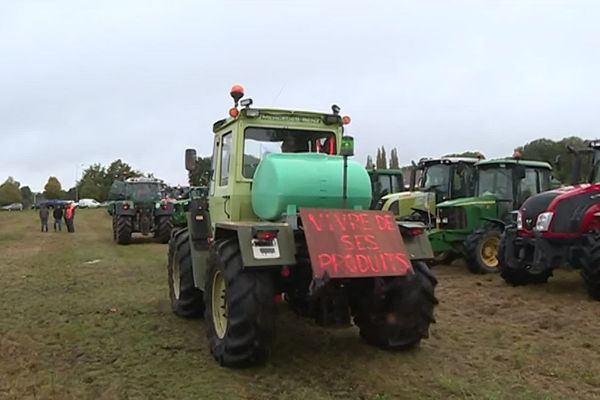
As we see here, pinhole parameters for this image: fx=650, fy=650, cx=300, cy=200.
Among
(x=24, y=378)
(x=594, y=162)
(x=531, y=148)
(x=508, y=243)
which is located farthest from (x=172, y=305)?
(x=531, y=148)

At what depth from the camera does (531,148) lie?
3722cm

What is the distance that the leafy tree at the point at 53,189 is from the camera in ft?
311

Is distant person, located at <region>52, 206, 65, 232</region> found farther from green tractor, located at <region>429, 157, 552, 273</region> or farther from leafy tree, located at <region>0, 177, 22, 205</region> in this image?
leafy tree, located at <region>0, 177, 22, 205</region>

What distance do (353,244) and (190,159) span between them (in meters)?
2.82

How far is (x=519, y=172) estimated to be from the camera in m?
12.2

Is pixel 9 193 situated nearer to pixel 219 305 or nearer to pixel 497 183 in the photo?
pixel 497 183

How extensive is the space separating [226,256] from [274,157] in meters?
1.07

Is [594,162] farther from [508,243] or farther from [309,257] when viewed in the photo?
[309,257]

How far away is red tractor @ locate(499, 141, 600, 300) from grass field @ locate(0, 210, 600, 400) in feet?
1.42

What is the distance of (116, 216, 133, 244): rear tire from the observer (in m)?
20.1

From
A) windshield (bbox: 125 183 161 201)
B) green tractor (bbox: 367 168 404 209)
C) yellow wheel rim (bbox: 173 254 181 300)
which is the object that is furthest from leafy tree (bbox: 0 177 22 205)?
yellow wheel rim (bbox: 173 254 181 300)

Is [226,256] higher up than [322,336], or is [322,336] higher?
[226,256]

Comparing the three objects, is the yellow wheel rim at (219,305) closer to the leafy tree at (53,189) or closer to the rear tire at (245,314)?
the rear tire at (245,314)

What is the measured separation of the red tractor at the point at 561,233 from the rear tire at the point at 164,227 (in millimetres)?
12738
